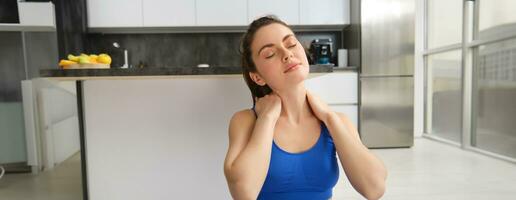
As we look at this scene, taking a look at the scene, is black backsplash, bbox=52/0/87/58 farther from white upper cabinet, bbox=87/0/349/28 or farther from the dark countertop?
the dark countertop

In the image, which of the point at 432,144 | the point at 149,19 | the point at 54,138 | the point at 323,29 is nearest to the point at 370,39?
the point at 323,29

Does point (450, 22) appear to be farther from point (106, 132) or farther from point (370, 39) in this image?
point (106, 132)

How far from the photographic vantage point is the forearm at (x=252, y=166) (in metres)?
0.71

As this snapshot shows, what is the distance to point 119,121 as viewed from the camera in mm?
1346

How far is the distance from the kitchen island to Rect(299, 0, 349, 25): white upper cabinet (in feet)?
7.78

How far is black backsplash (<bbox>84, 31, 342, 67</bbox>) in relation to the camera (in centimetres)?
370

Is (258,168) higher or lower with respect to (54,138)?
higher

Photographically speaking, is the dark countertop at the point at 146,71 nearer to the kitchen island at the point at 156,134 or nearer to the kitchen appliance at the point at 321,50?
the kitchen island at the point at 156,134

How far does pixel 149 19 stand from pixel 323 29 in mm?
1928

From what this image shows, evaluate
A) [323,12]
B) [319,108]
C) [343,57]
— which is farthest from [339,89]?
[319,108]

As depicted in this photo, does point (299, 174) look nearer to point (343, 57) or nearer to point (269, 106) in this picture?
point (269, 106)

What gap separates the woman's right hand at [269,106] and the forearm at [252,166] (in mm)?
59

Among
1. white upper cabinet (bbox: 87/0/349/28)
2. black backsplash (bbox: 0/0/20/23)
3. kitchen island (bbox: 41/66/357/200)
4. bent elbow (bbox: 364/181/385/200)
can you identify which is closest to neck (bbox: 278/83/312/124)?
bent elbow (bbox: 364/181/385/200)

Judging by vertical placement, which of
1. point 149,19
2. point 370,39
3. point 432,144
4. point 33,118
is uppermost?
point 149,19
